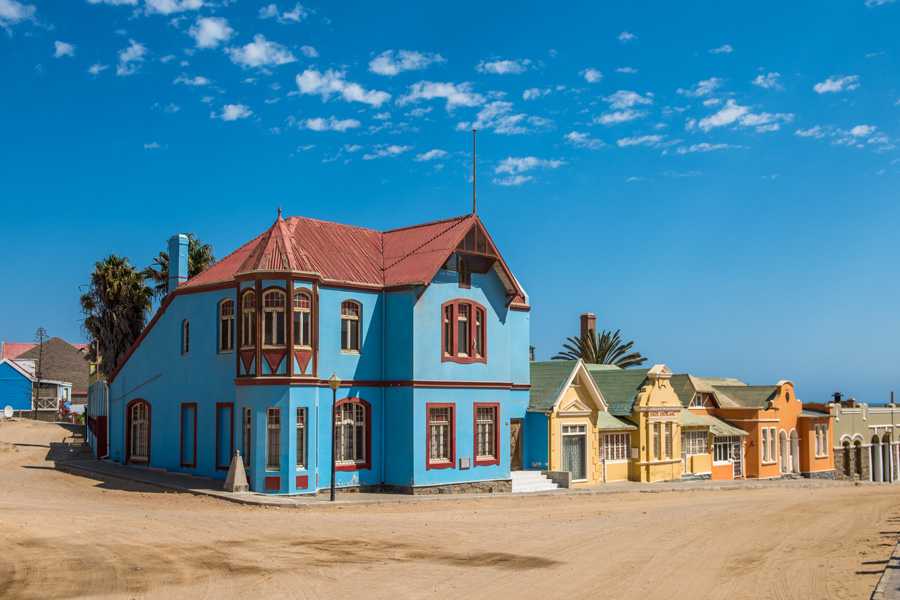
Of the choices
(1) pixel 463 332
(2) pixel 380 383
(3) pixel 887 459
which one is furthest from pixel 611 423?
(3) pixel 887 459

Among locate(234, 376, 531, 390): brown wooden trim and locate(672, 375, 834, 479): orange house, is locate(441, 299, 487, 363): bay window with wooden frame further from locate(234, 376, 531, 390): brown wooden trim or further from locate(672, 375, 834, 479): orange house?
locate(672, 375, 834, 479): orange house

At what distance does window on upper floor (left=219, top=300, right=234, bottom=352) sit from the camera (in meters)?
28.5

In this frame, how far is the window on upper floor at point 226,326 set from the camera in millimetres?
28531

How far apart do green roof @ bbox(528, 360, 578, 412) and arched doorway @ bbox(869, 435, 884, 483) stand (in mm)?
34714

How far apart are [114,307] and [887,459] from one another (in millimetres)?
53104

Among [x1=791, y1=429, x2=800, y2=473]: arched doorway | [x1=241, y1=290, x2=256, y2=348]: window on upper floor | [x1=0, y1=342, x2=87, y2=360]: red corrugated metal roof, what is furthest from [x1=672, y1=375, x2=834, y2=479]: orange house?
[x1=0, y1=342, x2=87, y2=360]: red corrugated metal roof

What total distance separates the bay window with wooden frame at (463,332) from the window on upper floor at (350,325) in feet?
9.37

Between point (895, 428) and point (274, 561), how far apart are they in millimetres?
59245

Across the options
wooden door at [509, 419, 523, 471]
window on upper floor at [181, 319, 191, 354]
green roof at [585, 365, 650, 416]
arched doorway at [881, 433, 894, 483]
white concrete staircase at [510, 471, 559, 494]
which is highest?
window on upper floor at [181, 319, 191, 354]

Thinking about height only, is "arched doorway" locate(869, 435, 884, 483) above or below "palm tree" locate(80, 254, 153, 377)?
below

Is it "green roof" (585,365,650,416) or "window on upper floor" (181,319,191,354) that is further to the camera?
"green roof" (585,365,650,416)

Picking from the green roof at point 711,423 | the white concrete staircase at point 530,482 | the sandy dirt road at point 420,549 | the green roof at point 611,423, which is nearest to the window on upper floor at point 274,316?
the sandy dirt road at point 420,549

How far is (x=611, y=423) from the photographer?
37.1 meters

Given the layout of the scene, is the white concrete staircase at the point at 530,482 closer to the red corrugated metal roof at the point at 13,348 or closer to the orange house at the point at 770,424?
A: the orange house at the point at 770,424
